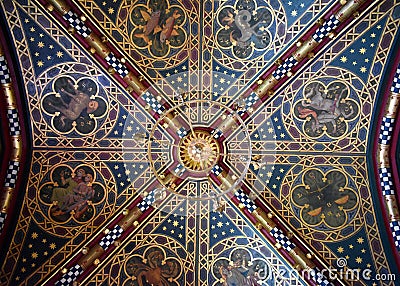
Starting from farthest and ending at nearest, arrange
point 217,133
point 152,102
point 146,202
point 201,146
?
point 217,133, point 146,202, point 152,102, point 201,146

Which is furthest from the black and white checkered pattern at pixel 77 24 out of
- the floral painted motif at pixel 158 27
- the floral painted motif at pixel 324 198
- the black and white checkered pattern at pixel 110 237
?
the floral painted motif at pixel 324 198

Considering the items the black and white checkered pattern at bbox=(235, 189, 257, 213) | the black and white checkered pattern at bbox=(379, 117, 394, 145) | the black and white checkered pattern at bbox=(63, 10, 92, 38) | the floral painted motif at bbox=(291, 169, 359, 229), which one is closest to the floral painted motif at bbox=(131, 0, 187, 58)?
the black and white checkered pattern at bbox=(63, 10, 92, 38)

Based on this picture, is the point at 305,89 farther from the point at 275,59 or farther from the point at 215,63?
the point at 215,63

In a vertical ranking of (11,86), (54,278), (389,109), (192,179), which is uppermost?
(389,109)

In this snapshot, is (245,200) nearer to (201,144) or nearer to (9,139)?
(201,144)

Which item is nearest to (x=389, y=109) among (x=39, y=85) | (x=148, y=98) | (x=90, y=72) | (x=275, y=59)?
(x=275, y=59)

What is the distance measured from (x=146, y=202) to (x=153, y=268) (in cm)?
120

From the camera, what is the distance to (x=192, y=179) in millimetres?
10508

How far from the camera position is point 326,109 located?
34.2ft

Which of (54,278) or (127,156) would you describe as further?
(127,156)

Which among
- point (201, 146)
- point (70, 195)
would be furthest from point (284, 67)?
point (70, 195)

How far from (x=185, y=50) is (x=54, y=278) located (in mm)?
4656

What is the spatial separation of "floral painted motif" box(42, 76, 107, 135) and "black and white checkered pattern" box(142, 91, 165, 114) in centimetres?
77

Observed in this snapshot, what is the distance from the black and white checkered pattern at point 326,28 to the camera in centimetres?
980
